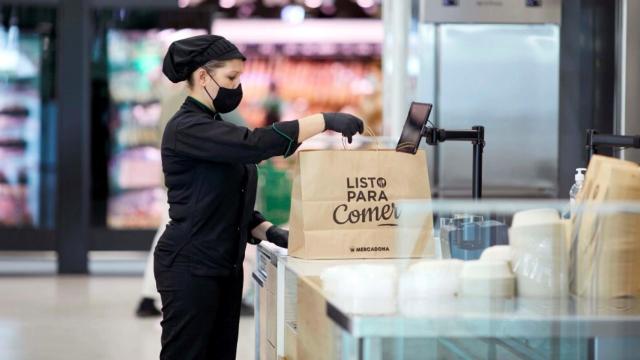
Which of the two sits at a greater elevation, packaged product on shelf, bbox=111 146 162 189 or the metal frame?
the metal frame

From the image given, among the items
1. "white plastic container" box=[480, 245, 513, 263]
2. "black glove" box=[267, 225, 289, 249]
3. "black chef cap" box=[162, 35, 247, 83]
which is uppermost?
"black chef cap" box=[162, 35, 247, 83]

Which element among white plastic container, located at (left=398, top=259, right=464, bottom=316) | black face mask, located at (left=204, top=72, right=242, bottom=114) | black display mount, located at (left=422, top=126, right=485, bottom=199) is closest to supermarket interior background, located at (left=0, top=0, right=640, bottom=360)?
white plastic container, located at (left=398, top=259, right=464, bottom=316)

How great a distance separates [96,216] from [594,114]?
5.54 metres

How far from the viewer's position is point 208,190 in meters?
3.44

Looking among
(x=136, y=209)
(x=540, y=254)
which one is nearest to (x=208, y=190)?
(x=540, y=254)

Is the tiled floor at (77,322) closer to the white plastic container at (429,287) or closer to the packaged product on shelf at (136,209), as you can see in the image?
the packaged product on shelf at (136,209)

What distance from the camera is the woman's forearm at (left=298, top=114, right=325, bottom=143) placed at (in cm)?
338

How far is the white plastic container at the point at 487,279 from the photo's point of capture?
93.1 inches

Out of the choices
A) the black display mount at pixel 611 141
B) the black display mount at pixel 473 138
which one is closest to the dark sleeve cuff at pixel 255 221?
the black display mount at pixel 473 138

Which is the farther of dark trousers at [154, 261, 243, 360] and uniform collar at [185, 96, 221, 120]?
uniform collar at [185, 96, 221, 120]

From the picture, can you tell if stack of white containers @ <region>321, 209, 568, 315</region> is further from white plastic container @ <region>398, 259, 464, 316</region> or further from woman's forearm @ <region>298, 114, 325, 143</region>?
woman's forearm @ <region>298, 114, 325, 143</region>

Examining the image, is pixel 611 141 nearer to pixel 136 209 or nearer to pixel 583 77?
pixel 583 77

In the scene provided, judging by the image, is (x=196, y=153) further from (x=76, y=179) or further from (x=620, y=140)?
(x=76, y=179)

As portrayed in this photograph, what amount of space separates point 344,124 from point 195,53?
54 cm
